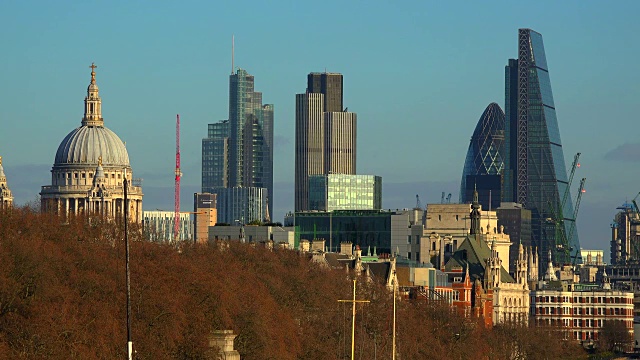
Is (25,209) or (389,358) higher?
(25,209)

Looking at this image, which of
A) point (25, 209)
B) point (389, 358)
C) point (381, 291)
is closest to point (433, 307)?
point (381, 291)

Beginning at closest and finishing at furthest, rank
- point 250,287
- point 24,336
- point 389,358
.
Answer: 1. point 24,336
2. point 250,287
3. point 389,358

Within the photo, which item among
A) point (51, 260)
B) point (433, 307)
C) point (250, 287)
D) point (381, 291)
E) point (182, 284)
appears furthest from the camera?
point (433, 307)

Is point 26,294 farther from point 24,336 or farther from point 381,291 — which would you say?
point 381,291

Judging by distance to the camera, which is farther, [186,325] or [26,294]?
[186,325]

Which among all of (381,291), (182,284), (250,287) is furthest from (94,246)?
(381,291)

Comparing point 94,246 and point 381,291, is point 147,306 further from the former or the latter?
point 381,291

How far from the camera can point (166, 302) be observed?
118 meters

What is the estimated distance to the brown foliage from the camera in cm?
10700

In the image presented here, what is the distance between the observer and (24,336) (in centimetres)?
10412

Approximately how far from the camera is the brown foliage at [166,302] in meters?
107

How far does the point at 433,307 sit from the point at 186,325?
79.2 m

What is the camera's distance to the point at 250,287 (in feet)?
469

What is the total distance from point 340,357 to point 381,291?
37.8 meters
